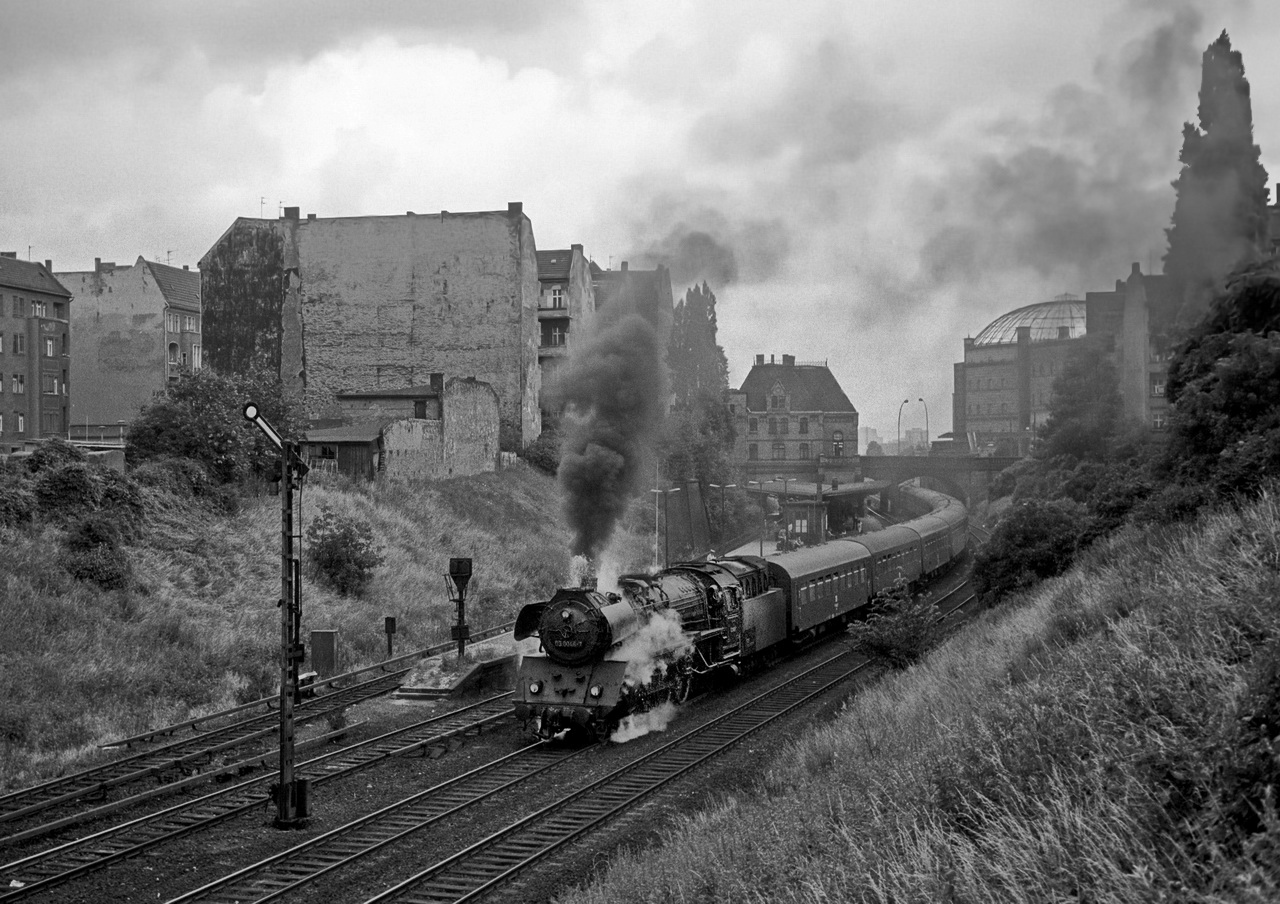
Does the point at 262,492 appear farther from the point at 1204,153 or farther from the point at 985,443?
the point at 985,443

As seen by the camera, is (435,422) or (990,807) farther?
(435,422)

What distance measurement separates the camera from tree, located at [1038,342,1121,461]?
148 feet

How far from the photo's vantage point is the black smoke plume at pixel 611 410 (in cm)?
2517

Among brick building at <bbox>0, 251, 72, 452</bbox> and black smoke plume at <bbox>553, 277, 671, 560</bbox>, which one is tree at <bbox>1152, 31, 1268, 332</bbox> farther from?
brick building at <bbox>0, 251, 72, 452</bbox>

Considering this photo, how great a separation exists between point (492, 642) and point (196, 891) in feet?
55.8

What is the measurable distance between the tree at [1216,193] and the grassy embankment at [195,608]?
2332 cm

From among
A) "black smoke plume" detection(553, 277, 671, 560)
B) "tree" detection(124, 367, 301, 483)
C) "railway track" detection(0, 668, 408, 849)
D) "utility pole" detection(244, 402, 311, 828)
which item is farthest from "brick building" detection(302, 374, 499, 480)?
"utility pole" detection(244, 402, 311, 828)

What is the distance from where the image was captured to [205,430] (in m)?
36.0

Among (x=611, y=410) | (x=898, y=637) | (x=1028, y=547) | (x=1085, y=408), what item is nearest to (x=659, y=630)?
(x=898, y=637)

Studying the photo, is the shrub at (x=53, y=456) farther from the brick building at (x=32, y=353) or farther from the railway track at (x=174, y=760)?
the brick building at (x=32, y=353)

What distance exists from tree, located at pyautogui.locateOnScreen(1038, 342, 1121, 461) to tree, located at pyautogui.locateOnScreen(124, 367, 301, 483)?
3125cm

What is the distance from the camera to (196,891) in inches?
496

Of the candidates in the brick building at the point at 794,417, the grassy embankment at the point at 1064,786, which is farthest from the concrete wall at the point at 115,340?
the grassy embankment at the point at 1064,786

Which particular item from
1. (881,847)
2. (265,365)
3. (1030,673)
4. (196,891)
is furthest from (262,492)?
(881,847)
